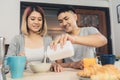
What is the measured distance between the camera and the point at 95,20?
3.94m

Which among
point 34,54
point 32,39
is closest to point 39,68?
point 34,54

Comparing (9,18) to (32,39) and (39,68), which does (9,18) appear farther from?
(39,68)

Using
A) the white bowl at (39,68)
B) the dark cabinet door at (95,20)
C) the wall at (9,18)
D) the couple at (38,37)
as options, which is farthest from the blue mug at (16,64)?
the dark cabinet door at (95,20)

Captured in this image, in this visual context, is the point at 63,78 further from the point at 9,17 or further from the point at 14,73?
the point at 9,17

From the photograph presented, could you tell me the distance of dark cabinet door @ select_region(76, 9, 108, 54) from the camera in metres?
3.82

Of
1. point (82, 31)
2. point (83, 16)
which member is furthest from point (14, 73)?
point (83, 16)

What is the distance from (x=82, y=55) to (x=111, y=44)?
2.68 m

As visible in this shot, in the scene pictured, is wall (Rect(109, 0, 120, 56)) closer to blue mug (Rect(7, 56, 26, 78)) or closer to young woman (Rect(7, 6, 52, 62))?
young woman (Rect(7, 6, 52, 62))

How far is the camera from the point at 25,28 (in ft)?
4.49

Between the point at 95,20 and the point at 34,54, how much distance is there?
2901 mm

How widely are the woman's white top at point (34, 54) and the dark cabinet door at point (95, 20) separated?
2.62 m

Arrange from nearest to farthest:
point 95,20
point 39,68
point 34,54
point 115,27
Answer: point 39,68 → point 34,54 → point 115,27 → point 95,20

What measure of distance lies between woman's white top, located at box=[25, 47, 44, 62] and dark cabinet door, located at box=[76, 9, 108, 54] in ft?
8.59

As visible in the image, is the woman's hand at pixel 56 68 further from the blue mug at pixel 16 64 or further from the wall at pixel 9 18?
the wall at pixel 9 18
